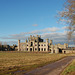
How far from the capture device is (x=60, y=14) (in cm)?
1382

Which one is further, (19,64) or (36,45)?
(36,45)

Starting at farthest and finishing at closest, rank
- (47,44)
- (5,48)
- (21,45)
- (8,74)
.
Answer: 1. (5,48)
2. (21,45)
3. (47,44)
4. (8,74)

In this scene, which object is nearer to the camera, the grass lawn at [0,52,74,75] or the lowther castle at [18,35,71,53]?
the grass lawn at [0,52,74,75]

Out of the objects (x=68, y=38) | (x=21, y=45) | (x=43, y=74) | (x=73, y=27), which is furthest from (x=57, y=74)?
(x=21, y=45)

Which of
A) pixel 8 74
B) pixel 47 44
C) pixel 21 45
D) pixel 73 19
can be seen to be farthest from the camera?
pixel 21 45

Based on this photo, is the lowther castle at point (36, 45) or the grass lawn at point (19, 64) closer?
the grass lawn at point (19, 64)

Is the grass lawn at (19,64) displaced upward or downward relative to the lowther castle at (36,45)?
downward

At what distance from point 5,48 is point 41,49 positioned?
36.5m

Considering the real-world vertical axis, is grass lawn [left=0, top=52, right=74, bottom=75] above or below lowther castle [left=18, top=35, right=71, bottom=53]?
below

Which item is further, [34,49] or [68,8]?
[34,49]

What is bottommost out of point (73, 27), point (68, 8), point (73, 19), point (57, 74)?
point (57, 74)

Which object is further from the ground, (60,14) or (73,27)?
(60,14)

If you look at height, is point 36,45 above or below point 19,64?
above

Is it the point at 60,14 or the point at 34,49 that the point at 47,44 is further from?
the point at 60,14
